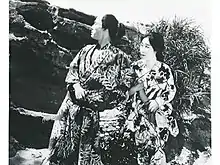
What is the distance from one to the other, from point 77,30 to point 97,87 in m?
0.22

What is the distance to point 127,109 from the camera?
1626 mm

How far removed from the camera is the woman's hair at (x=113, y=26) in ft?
5.26

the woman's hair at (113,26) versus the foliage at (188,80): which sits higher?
the woman's hair at (113,26)

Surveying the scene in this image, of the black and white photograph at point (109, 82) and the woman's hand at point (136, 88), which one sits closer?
the black and white photograph at point (109, 82)

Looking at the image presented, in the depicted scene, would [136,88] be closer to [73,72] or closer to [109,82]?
[109,82]

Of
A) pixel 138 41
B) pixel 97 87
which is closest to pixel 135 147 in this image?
pixel 97 87

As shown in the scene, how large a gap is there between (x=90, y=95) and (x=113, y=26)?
265 mm

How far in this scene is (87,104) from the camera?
62.2 inches

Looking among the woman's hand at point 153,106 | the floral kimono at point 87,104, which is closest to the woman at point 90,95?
the floral kimono at point 87,104

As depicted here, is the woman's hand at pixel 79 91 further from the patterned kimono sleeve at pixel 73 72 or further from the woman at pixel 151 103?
the woman at pixel 151 103

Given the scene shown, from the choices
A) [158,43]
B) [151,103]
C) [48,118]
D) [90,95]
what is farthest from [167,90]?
[48,118]

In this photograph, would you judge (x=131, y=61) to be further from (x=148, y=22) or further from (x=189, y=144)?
(x=189, y=144)

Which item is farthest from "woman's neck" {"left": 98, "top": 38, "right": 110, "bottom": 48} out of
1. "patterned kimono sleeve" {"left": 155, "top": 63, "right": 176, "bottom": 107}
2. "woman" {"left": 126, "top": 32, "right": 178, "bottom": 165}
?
"patterned kimono sleeve" {"left": 155, "top": 63, "right": 176, "bottom": 107}
